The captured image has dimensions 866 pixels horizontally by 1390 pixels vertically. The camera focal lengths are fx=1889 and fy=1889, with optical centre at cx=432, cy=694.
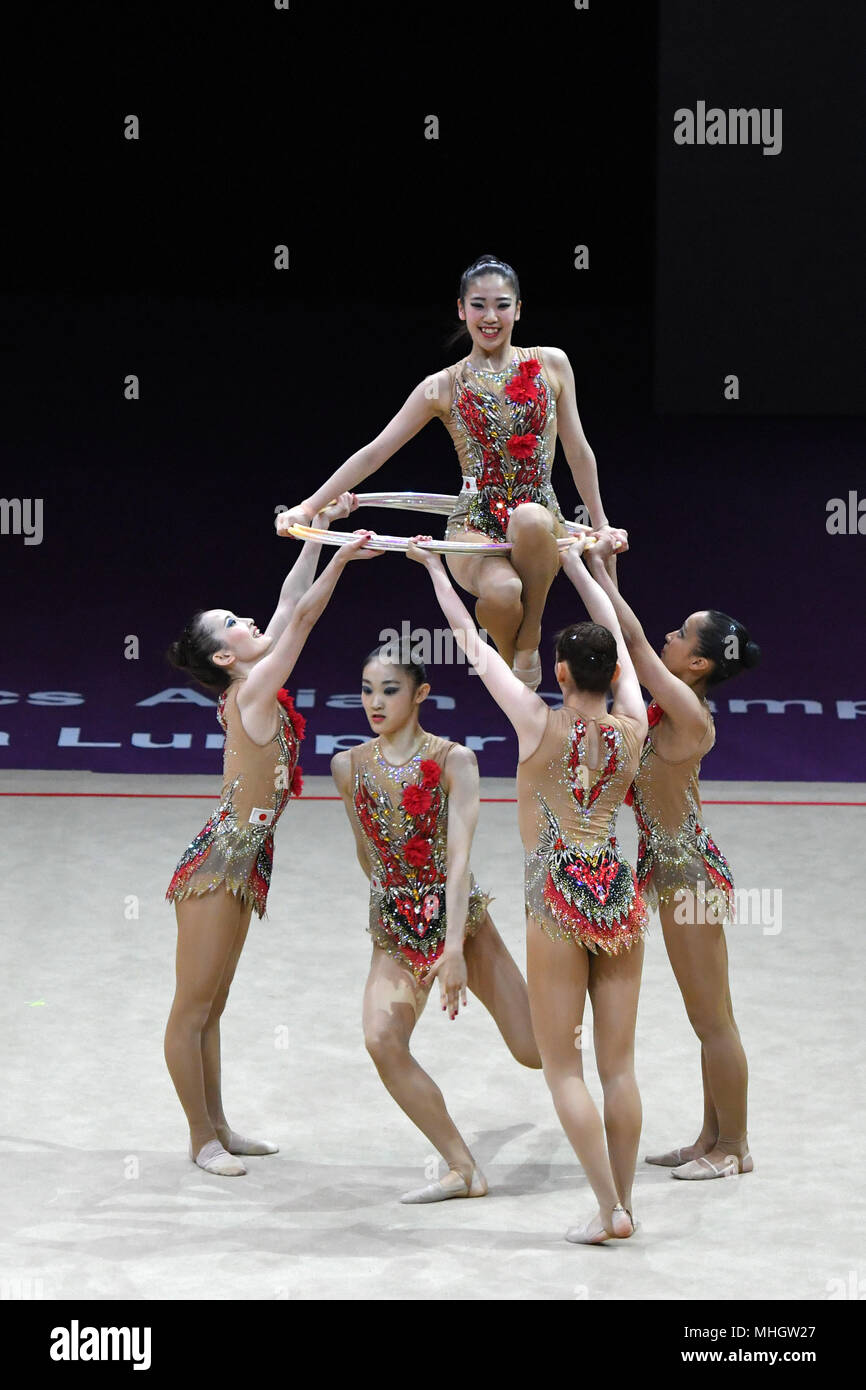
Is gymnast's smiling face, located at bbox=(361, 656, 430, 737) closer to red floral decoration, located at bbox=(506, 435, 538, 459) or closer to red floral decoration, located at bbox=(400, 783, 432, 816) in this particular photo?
red floral decoration, located at bbox=(400, 783, 432, 816)

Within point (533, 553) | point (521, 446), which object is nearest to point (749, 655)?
point (533, 553)

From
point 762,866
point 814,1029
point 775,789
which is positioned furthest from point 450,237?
point 814,1029

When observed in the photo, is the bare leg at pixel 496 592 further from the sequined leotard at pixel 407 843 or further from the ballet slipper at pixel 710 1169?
the ballet slipper at pixel 710 1169

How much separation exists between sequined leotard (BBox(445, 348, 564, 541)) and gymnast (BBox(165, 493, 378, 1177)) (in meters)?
0.50

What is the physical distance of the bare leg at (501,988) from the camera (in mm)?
5285

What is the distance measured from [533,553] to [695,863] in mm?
1061

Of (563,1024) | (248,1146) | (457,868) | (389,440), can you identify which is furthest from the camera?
(248,1146)

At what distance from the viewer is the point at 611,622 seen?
496cm

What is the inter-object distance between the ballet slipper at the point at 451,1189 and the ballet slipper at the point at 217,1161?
50cm

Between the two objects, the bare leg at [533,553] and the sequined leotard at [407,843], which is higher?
the bare leg at [533,553]

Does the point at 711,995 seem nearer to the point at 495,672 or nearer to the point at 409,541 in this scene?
the point at 495,672

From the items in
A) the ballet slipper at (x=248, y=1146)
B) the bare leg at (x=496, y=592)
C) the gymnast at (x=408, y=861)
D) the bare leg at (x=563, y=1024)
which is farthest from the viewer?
the ballet slipper at (x=248, y=1146)

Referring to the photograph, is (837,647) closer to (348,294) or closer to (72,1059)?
(72,1059)

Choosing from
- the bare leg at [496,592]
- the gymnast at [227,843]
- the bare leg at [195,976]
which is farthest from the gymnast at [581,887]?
the bare leg at [195,976]
